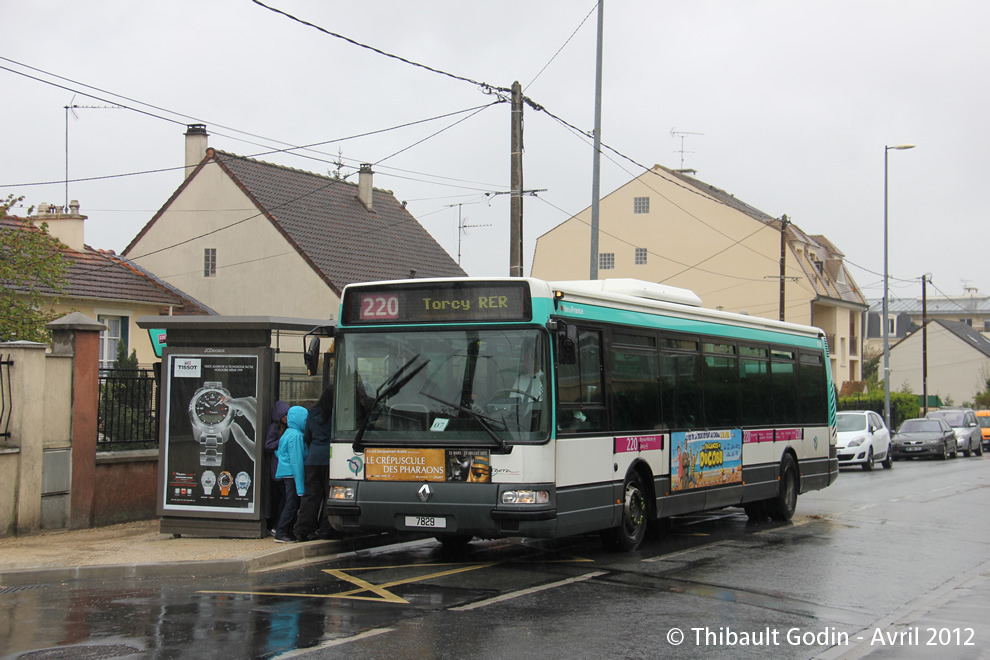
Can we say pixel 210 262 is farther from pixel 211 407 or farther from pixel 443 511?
pixel 443 511

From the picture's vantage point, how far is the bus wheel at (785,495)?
15867 mm

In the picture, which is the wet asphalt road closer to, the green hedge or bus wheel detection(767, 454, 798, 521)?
bus wheel detection(767, 454, 798, 521)

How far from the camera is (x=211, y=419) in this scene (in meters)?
12.2

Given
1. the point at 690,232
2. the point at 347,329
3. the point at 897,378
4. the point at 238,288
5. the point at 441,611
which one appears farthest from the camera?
the point at 897,378

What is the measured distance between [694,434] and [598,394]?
274 centimetres

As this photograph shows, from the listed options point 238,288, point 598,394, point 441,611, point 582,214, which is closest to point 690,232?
point 582,214

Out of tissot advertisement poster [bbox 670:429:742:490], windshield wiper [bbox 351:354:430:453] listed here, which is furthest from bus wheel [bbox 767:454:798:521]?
windshield wiper [bbox 351:354:430:453]

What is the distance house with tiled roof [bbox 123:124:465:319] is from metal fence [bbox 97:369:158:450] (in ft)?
58.2

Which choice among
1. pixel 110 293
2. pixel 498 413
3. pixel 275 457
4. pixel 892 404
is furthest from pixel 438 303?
pixel 892 404

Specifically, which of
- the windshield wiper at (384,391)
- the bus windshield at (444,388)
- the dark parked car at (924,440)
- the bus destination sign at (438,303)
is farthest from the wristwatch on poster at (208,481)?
the dark parked car at (924,440)

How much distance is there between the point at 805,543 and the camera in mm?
13203

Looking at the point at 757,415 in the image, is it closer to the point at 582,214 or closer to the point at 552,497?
the point at 552,497

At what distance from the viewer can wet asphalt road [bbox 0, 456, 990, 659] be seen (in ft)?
23.8

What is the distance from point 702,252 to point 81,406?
4420 cm
